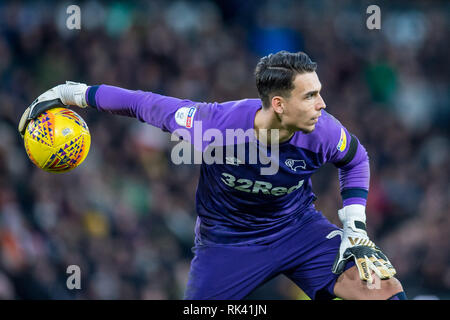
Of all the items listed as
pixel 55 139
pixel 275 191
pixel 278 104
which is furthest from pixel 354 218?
pixel 55 139

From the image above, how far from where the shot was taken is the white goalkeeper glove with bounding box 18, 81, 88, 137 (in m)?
5.52

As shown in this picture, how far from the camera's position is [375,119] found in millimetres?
11758

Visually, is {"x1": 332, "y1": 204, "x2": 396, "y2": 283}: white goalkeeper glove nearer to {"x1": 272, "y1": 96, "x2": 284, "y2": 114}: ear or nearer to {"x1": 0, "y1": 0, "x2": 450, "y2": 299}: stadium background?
{"x1": 272, "y1": 96, "x2": 284, "y2": 114}: ear

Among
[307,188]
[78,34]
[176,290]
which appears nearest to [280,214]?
[307,188]

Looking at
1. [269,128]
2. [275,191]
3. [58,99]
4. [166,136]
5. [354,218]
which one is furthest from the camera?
[166,136]

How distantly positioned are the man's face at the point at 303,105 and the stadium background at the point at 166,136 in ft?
13.4

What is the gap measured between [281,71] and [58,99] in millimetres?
1726

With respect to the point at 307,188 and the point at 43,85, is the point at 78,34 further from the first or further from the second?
the point at 307,188

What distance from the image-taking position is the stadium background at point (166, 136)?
29.9ft

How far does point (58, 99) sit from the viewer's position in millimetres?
5625

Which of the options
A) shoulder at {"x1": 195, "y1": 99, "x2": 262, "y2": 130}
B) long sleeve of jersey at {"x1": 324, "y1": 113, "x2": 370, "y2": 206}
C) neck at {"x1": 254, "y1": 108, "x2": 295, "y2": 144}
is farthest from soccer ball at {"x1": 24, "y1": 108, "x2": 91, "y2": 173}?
long sleeve of jersey at {"x1": 324, "y1": 113, "x2": 370, "y2": 206}

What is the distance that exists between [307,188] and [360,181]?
0.41 metres

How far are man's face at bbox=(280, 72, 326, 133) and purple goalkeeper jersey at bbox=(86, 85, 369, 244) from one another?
170 mm

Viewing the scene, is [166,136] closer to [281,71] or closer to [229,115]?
[229,115]
